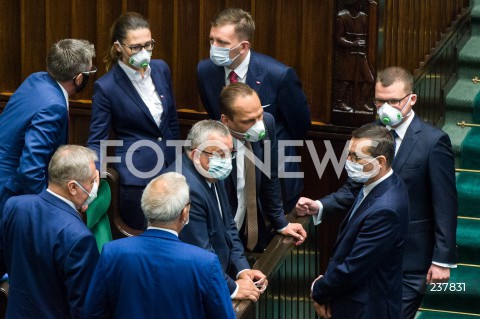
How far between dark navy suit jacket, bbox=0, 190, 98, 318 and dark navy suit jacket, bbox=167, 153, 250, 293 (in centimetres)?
50

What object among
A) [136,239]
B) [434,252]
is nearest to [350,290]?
[434,252]

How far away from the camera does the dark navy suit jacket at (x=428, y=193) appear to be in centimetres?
606

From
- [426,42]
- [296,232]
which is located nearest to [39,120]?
[296,232]

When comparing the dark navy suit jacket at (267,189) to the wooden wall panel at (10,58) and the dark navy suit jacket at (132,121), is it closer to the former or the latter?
the dark navy suit jacket at (132,121)

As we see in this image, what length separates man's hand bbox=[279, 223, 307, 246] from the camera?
607 centimetres

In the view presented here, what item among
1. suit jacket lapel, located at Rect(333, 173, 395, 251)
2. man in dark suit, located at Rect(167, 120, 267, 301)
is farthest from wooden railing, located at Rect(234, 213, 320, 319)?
suit jacket lapel, located at Rect(333, 173, 395, 251)

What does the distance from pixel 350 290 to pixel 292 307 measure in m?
0.74

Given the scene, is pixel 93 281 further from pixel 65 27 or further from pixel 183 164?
pixel 65 27

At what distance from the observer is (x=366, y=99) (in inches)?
289

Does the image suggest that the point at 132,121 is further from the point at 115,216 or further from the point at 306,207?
the point at 306,207

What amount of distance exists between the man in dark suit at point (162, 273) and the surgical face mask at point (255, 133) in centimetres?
146

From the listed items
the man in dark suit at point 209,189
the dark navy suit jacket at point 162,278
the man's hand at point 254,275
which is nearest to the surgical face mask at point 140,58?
the man in dark suit at point 209,189

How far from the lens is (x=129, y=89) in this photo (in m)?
6.74

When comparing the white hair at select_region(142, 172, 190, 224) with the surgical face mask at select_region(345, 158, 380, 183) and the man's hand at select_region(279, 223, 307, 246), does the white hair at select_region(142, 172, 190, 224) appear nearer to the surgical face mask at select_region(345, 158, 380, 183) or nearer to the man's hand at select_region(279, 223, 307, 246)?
the surgical face mask at select_region(345, 158, 380, 183)
